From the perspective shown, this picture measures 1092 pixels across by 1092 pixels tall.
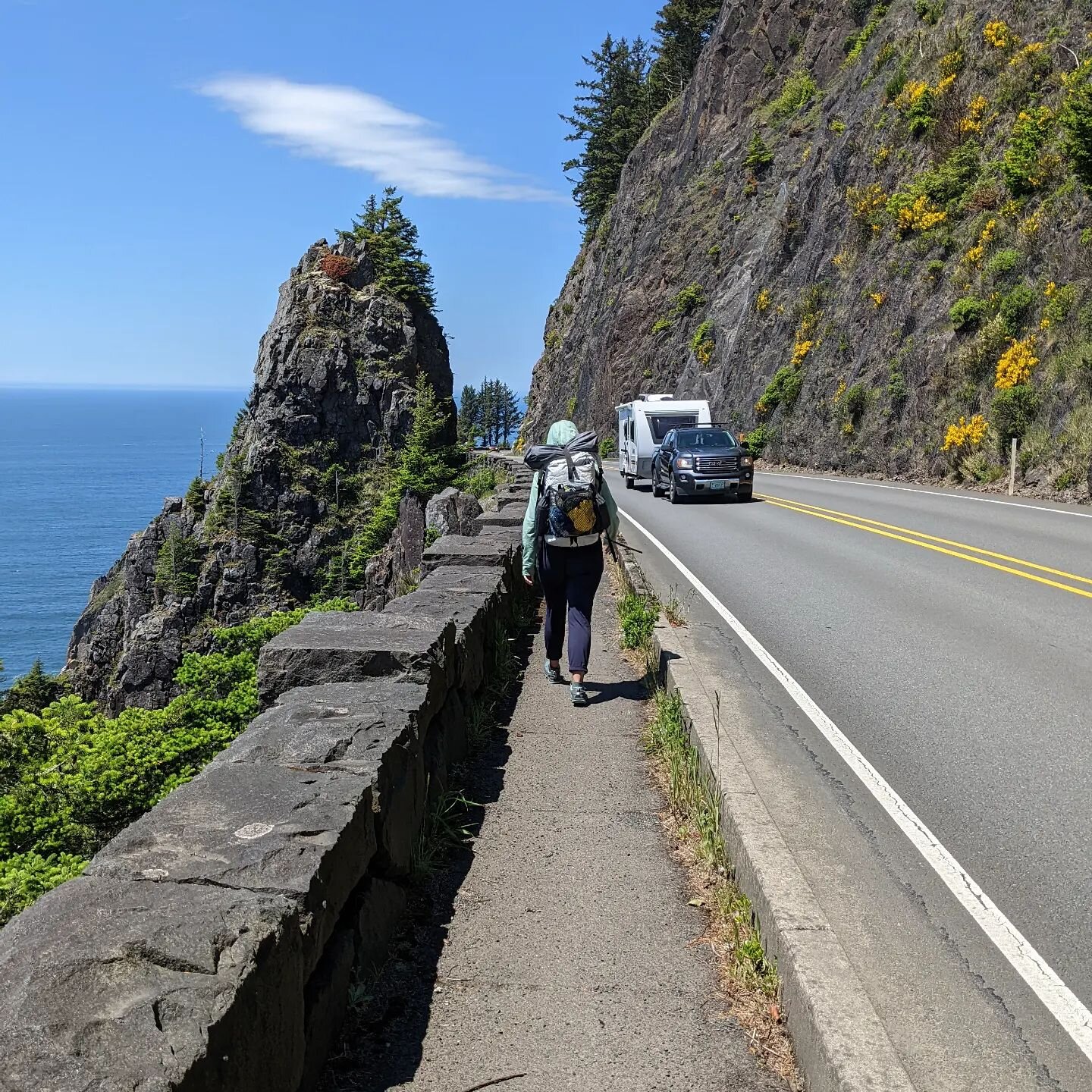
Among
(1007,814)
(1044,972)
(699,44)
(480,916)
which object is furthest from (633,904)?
(699,44)

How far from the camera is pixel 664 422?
1361 inches

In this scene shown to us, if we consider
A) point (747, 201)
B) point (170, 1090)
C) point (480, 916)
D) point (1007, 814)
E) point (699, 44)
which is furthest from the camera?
point (699, 44)

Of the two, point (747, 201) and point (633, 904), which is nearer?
point (633, 904)

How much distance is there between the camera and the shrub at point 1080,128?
2553 centimetres

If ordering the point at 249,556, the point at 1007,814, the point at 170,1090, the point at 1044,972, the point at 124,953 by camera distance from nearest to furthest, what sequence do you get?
1. the point at 170,1090
2. the point at 124,953
3. the point at 1044,972
4. the point at 1007,814
5. the point at 249,556

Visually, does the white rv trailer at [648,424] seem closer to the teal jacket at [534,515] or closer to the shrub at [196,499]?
the teal jacket at [534,515]

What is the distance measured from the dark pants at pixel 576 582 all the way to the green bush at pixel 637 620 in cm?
130

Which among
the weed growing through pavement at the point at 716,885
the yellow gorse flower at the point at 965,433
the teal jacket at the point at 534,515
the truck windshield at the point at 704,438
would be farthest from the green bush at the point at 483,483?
the weed growing through pavement at the point at 716,885

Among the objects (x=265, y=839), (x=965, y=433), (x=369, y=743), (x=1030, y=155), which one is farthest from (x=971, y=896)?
(x=1030, y=155)

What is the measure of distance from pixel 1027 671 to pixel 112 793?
9.88m

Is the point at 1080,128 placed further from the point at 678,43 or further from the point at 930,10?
the point at 678,43

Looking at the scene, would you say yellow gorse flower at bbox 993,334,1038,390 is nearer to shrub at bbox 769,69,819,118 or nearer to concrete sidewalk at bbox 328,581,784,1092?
concrete sidewalk at bbox 328,581,784,1092

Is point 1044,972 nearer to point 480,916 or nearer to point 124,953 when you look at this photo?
point 480,916

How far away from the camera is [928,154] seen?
3766 centimetres
